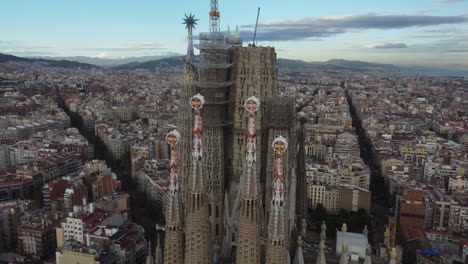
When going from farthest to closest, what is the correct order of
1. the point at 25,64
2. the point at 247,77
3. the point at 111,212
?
the point at 25,64 < the point at 111,212 < the point at 247,77

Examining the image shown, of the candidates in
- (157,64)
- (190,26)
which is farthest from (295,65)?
(190,26)

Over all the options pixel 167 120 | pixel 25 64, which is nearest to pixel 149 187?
pixel 167 120

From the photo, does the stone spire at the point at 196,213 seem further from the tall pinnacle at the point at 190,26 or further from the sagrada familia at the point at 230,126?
the tall pinnacle at the point at 190,26

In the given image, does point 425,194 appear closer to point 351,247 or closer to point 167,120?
point 351,247

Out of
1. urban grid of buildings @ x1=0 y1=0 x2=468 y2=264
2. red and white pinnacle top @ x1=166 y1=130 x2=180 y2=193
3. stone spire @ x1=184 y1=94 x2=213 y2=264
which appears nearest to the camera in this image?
stone spire @ x1=184 y1=94 x2=213 y2=264

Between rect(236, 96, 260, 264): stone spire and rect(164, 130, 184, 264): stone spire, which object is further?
rect(164, 130, 184, 264): stone spire

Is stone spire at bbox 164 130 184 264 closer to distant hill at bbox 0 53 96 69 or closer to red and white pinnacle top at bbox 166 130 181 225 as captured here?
red and white pinnacle top at bbox 166 130 181 225

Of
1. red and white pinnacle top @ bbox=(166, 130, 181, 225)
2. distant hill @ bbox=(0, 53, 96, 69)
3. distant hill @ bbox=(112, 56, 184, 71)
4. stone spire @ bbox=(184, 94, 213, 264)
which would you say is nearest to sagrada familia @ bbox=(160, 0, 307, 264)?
red and white pinnacle top @ bbox=(166, 130, 181, 225)

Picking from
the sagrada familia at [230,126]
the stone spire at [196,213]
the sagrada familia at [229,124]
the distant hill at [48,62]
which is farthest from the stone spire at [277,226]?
the distant hill at [48,62]
